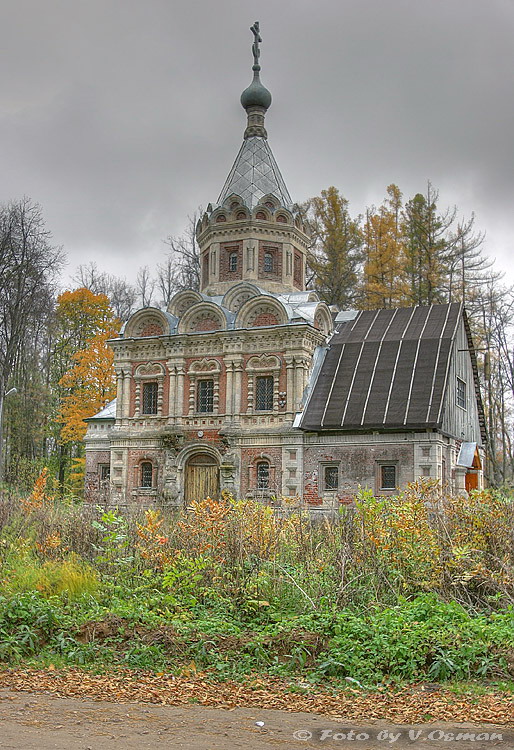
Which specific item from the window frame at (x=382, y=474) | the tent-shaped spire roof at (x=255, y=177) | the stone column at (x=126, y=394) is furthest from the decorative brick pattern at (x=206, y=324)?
the window frame at (x=382, y=474)

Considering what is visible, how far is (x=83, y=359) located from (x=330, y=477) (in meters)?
13.8

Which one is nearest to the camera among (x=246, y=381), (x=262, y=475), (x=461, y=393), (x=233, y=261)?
(x=262, y=475)

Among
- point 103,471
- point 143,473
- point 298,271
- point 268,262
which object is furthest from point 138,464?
point 298,271

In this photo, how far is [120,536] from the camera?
10.6m

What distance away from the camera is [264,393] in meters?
24.9

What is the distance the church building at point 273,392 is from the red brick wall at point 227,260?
0.06m

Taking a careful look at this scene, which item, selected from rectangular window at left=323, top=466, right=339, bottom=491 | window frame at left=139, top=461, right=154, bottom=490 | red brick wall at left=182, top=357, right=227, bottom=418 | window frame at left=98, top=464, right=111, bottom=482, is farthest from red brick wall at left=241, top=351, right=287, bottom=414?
window frame at left=98, top=464, right=111, bottom=482

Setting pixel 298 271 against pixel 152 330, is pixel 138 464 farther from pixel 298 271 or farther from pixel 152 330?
pixel 298 271

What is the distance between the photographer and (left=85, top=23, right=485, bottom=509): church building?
75.9ft

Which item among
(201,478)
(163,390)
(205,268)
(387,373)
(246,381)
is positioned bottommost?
(201,478)

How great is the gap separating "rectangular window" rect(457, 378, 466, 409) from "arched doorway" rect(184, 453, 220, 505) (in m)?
8.23

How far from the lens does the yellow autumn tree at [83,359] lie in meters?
32.5

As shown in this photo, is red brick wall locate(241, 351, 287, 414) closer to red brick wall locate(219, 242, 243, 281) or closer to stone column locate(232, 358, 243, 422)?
stone column locate(232, 358, 243, 422)

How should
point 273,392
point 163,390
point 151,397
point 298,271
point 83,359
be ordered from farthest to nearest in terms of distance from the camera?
point 83,359
point 298,271
point 151,397
point 163,390
point 273,392
